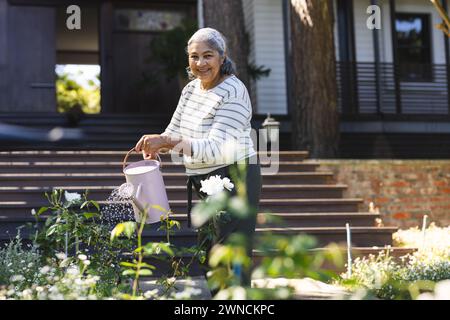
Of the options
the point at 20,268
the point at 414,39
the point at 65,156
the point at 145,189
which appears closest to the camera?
the point at 145,189

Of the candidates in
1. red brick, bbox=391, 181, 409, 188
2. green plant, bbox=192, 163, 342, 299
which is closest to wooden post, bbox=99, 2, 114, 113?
red brick, bbox=391, 181, 409, 188

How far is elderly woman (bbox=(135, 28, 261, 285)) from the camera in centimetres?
325

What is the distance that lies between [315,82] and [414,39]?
6049 millimetres

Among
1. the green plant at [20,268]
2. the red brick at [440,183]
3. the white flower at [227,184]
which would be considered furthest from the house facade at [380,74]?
the white flower at [227,184]

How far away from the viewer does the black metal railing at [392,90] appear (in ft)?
43.8

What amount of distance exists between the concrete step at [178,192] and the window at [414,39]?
7.49 metres

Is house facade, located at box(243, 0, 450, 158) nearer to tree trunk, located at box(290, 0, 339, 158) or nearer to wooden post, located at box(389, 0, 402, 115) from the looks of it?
wooden post, located at box(389, 0, 402, 115)

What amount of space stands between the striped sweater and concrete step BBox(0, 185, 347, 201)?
3.36 metres

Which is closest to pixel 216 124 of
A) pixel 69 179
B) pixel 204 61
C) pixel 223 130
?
pixel 223 130

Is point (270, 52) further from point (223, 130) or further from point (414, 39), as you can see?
point (223, 130)

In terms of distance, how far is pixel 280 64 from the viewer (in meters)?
13.6

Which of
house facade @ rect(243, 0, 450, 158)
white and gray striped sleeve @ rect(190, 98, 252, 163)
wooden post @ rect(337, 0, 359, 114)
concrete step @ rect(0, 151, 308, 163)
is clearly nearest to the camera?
white and gray striped sleeve @ rect(190, 98, 252, 163)

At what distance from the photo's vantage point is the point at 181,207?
7168mm
